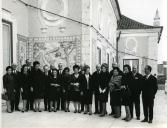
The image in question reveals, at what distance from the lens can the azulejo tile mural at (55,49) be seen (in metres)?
12.6

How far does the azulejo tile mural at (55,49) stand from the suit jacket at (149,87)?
5.19m

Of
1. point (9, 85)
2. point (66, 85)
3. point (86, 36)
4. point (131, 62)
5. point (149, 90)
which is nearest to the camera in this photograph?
point (149, 90)

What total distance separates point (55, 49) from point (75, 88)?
390cm

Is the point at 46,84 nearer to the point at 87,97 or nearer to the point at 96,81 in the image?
the point at 87,97

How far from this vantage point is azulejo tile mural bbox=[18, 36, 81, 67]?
496 inches

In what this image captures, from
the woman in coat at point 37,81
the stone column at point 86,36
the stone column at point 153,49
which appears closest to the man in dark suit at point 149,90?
the woman in coat at point 37,81

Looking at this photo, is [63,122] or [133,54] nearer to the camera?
[63,122]

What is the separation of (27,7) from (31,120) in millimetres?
6749

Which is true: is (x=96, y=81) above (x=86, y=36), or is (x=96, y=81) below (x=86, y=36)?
below

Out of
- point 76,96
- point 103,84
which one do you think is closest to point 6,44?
point 76,96

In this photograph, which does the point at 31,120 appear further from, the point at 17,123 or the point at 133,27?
the point at 133,27

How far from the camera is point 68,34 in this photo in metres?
12.8

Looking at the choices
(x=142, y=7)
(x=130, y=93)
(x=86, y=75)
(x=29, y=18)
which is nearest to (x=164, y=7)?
(x=142, y=7)

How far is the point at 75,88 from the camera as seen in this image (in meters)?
9.41
